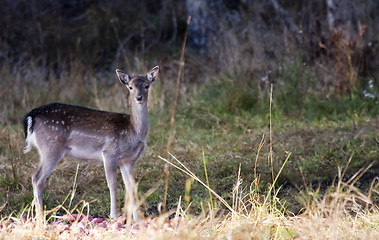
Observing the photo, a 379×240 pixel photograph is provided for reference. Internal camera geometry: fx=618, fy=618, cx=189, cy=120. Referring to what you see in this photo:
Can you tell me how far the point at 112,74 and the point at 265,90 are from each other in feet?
11.4

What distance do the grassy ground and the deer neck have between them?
2.00 ft

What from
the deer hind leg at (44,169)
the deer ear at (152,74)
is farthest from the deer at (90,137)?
the deer ear at (152,74)

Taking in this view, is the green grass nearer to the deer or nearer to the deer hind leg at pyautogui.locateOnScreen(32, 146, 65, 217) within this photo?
the deer hind leg at pyautogui.locateOnScreen(32, 146, 65, 217)

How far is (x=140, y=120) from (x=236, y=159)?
143 centimetres

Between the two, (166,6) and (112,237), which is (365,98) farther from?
(166,6)

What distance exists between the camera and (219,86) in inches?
338

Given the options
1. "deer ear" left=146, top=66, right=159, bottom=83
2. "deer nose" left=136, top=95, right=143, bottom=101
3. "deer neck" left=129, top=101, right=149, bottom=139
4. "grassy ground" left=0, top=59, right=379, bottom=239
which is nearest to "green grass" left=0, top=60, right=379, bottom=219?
"grassy ground" left=0, top=59, right=379, bottom=239

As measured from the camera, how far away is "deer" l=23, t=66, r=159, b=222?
508 cm

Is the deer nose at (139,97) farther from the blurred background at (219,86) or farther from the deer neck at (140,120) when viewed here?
the blurred background at (219,86)

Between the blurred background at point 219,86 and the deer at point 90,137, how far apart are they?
408 millimetres

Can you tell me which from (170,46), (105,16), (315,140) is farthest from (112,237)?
(105,16)

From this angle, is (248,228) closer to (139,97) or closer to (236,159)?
(139,97)

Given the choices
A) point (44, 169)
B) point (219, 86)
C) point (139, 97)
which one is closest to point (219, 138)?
point (219, 86)

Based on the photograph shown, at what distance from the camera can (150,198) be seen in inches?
217
